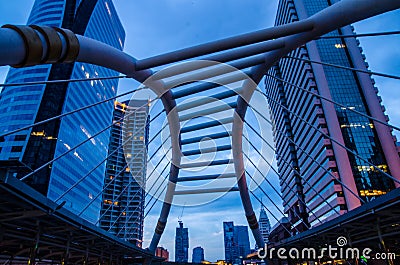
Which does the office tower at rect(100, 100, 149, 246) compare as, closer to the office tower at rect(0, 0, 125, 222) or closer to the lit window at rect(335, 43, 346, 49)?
the office tower at rect(0, 0, 125, 222)

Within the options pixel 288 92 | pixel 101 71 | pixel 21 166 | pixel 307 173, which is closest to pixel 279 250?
pixel 21 166

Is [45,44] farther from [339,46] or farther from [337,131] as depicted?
[339,46]

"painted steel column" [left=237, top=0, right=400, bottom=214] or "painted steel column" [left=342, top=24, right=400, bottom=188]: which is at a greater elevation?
"painted steel column" [left=342, top=24, right=400, bottom=188]

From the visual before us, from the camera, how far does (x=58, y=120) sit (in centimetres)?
7119

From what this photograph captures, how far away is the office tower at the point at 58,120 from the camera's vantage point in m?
66.2

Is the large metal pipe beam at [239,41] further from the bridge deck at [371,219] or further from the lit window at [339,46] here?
the lit window at [339,46]

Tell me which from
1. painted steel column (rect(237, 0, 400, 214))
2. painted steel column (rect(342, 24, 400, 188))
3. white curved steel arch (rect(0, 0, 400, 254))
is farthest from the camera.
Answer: painted steel column (rect(342, 24, 400, 188))

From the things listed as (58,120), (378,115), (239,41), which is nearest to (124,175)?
(58,120)

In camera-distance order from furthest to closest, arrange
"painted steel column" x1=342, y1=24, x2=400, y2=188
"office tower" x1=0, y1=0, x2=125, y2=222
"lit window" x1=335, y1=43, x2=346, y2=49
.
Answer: "lit window" x1=335, y1=43, x2=346, y2=49 < "office tower" x1=0, y1=0, x2=125, y2=222 < "painted steel column" x1=342, y1=24, x2=400, y2=188

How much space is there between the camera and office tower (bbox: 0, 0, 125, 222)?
6619cm

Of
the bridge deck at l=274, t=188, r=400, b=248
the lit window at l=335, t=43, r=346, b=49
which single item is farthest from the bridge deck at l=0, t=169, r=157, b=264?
the lit window at l=335, t=43, r=346, b=49

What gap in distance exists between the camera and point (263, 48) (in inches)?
444

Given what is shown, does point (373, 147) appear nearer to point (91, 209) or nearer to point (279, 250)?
point (279, 250)
